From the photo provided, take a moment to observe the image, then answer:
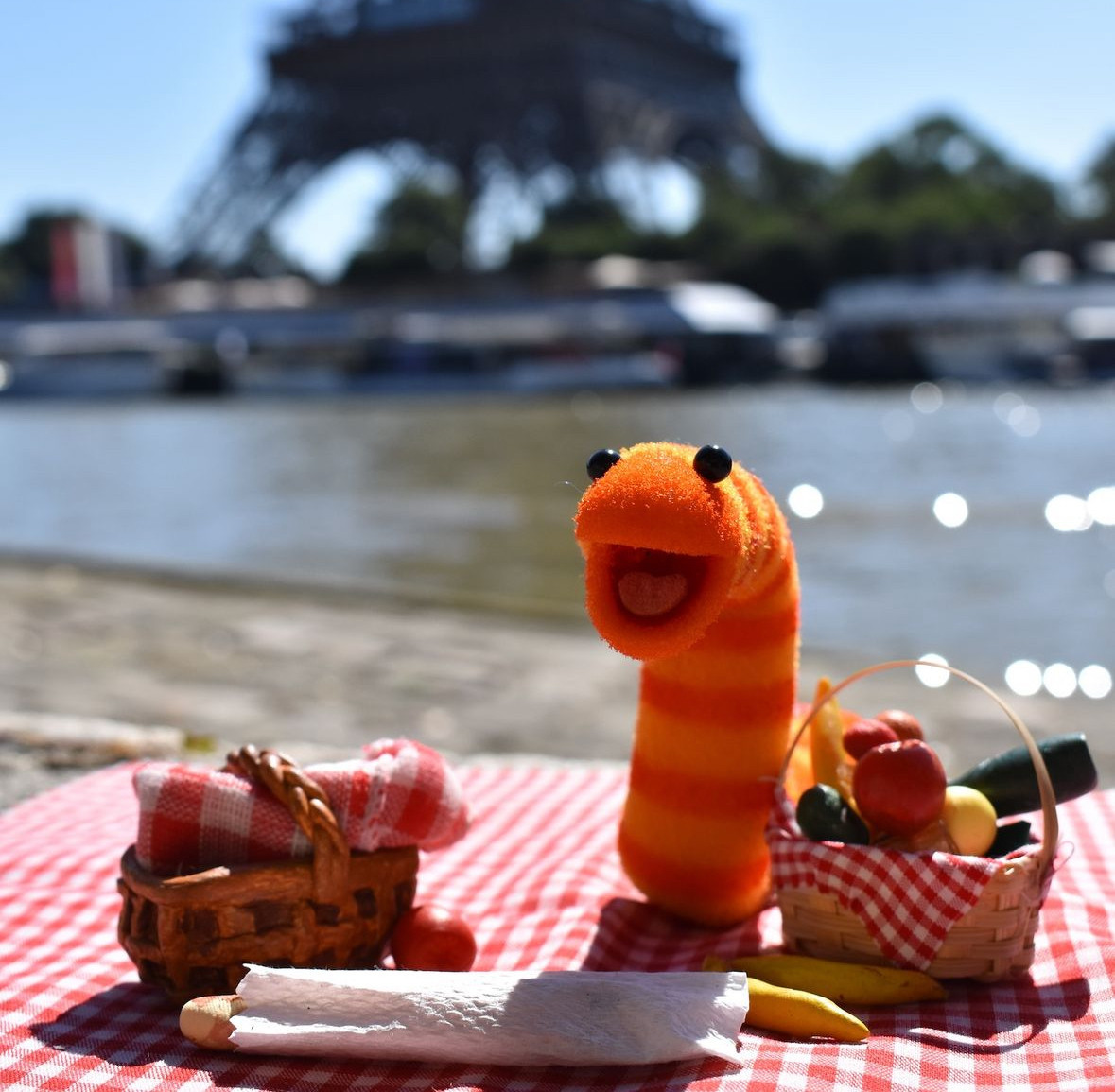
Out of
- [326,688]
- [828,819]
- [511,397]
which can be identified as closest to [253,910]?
[828,819]

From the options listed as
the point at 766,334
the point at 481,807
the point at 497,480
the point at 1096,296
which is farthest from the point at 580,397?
the point at 481,807

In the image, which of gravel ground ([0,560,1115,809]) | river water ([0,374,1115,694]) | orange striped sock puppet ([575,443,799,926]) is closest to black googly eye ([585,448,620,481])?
orange striped sock puppet ([575,443,799,926])

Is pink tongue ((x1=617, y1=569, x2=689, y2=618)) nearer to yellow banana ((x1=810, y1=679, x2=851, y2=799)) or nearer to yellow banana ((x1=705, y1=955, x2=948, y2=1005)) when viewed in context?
yellow banana ((x1=810, y1=679, x2=851, y2=799))

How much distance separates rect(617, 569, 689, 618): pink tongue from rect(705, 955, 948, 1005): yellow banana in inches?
19.0

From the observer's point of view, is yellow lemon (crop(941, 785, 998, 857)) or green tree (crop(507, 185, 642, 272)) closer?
yellow lemon (crop(941, 785, 998, 857))

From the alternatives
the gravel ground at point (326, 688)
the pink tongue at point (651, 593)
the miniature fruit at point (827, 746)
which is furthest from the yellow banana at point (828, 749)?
the gravel ground at point (326, 688)

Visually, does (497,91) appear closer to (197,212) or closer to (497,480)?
(197,212)

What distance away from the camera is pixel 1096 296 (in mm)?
40594

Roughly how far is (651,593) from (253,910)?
620 millimetres

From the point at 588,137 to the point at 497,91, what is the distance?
3117mm

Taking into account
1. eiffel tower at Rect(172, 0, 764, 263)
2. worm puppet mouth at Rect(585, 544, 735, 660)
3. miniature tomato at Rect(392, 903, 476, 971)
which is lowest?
miniature tomato at Rect(392, 903, 476, 971)

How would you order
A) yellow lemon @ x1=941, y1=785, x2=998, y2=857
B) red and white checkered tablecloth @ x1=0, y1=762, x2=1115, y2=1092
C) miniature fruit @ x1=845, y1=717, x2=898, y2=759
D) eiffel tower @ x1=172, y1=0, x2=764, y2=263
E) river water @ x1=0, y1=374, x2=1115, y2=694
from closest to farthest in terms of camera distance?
red and white checkered tablecloth @ x1=0, y1=762, x2=1115, y2=1092 < yellow lemon @ x1=941, y1=785, x2=998, y2=857 < miniature fruit @ x1=845, y1=717, x2=898, y2=759 < river water @ x1=0, y1=374, x2=1115, y2=694 < eiffel tower @ x1=172, y1=0, x2=764, y2=263

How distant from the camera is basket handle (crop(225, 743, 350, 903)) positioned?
69.0 inches

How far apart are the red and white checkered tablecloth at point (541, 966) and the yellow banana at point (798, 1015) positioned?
0.02 m
